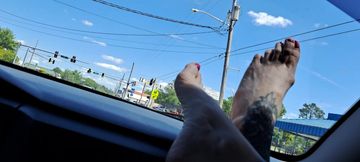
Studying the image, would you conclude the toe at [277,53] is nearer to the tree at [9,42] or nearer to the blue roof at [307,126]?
the blue roof at [307,126]

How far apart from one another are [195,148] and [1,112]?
0.43 metres

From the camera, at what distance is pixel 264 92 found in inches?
69.2

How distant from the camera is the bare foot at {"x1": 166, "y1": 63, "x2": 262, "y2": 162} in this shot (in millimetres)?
997

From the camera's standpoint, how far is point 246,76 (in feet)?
6.74

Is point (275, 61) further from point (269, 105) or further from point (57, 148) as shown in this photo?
point (57, 148)

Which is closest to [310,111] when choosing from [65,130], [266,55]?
[266,55]

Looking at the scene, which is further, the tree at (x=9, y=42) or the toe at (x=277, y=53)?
the tree at (x=9, y=42)

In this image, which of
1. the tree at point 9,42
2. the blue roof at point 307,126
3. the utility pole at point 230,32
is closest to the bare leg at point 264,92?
the blue roof at point 307,126

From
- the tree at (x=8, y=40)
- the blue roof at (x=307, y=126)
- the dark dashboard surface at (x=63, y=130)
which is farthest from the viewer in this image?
the tree at (x=8, y=40)

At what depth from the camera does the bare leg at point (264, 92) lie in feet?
4.33

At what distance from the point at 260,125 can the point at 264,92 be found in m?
0.42

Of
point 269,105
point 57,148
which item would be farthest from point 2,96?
point 269,105

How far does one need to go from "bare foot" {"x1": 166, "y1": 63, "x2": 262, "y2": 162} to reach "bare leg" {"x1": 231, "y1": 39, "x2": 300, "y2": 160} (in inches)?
8.1

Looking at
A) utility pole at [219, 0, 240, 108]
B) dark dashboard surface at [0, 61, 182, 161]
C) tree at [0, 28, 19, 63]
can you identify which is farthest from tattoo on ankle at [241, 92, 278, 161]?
utility pole at [219, 0, 240, 108]
